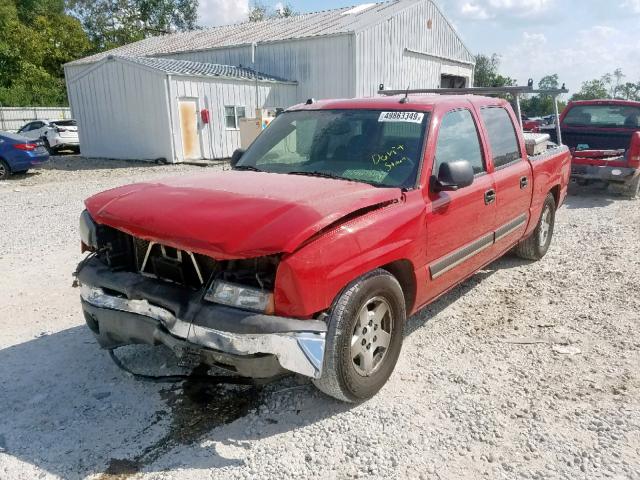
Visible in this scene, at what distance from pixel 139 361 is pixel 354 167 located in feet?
6.84

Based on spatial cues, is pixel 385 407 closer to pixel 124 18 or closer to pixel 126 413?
pixel 126 413

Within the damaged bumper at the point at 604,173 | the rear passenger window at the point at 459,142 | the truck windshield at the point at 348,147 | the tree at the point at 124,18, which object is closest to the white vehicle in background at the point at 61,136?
the damaged bumper at the point at 604,173

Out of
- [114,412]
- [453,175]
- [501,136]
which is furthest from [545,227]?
[114,412]

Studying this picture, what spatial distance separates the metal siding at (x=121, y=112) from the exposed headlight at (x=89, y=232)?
47.7 ft

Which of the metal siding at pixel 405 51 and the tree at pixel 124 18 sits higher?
the tree at pixel 124 18

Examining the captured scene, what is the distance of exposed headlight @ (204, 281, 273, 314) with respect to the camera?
2.66 meters

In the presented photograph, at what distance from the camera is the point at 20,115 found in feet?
92.2

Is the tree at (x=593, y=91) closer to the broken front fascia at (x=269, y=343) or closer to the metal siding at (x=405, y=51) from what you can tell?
the metal siding at (x=405, y=51)

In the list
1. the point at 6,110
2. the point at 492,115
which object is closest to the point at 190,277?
the point at 492,115

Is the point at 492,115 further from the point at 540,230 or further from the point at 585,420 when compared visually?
the point at 585,420

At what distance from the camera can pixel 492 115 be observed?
4.66 meters

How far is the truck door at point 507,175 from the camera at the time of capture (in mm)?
4477

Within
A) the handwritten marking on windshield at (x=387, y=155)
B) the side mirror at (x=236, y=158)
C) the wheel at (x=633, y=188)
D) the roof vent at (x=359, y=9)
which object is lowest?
the wheel at (x=633, y=188)

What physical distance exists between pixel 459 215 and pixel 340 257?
4.74 ft
